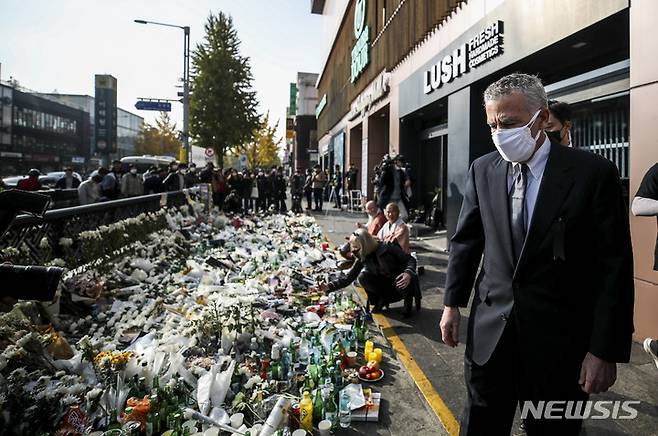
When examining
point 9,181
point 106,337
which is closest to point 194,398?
point 106,337

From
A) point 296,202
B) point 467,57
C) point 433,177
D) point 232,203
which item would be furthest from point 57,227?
point 296,202

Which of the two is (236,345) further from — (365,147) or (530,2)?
(365,147)

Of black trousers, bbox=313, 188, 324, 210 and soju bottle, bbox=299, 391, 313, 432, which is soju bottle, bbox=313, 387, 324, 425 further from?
black trousers, bbox=313, 188, 324, 210

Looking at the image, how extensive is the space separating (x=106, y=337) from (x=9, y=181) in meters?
24.3

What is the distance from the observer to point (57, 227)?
5.73m

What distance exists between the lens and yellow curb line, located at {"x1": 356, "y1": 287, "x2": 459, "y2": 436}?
317cm

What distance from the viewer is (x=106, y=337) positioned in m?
4.54

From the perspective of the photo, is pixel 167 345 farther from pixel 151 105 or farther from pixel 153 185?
pixel 151 105

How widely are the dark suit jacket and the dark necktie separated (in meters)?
0.03

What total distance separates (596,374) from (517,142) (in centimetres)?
97

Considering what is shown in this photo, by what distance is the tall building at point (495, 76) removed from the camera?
446 centimetres

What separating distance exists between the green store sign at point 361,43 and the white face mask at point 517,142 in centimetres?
1616

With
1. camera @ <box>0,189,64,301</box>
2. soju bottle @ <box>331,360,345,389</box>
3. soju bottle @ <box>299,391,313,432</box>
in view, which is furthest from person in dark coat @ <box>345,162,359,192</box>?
camera @ <box>0,189,64,301</box>

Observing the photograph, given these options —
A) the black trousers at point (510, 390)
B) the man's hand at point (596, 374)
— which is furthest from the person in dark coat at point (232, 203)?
the man's hand at point (596, 374)
